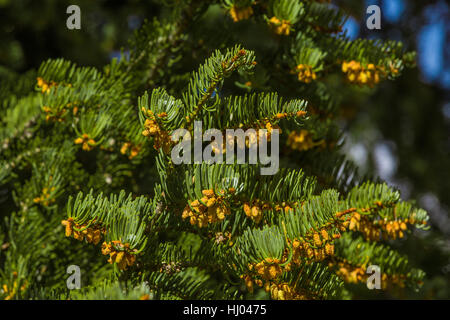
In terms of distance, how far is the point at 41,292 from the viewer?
66 cm

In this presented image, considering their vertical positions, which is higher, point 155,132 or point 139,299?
point 155,132

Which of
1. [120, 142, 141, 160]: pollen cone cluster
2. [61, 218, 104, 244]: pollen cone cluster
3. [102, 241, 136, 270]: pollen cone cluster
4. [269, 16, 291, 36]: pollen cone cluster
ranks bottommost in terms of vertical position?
[102, 241, 136, 270]: pollen cone cluster

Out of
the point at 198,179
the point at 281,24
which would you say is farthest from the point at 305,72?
the point at 198,179

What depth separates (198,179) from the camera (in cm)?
56

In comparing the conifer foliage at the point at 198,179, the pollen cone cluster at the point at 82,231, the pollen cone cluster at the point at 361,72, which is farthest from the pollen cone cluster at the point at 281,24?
the pollen cone cluster at the point at 82,231

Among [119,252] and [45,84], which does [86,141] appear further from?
[119,252]

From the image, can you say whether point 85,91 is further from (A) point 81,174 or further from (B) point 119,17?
(B) point 119,17

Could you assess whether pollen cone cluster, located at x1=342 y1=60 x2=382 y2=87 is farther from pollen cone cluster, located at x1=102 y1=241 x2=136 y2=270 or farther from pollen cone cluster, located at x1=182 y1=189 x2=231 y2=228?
pollen cone cluster, located at x1=102 y1=241 x2=136 y2=270

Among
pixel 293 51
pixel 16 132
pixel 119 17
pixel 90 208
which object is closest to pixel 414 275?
pixel 293 51

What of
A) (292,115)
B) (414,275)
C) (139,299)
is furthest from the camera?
(414,275)

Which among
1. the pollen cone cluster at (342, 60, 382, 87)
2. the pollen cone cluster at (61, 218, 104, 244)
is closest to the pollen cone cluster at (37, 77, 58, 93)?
the pollen cone cluster at (61, 218, 104, 244)

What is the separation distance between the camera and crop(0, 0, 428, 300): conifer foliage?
0.55 meters

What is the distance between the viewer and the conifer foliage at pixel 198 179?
548mm

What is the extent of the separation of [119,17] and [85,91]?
107 cm
